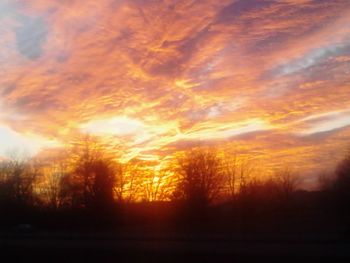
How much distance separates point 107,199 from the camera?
72.6 meters

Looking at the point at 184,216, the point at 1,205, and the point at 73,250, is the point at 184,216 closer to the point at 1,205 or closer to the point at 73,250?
the point at 1,205

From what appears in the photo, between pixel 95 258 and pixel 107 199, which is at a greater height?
pixel 107 199

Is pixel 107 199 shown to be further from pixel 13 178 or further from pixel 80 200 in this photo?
pixel 13 178


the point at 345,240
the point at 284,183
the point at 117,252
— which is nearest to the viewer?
the point at 117,252

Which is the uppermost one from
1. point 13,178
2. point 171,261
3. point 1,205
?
point 13,178

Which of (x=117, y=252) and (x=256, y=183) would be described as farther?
(x=256, y=183)

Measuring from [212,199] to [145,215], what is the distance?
449 inches

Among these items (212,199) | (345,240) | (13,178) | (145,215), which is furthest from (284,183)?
(345,240)

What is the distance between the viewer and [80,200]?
75750 mm

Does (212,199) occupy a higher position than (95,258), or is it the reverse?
(212,199)

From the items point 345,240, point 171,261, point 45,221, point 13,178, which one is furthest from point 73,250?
point 13,178

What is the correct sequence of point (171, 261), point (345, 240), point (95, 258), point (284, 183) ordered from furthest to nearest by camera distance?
point (284, 183) → point (345, 240) → point (95, 258) → point (171, 261)

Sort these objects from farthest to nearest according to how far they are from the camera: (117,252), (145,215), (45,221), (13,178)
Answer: (13,178), (145,215), (45,221), (117,252)

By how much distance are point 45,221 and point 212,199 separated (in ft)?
87.2
